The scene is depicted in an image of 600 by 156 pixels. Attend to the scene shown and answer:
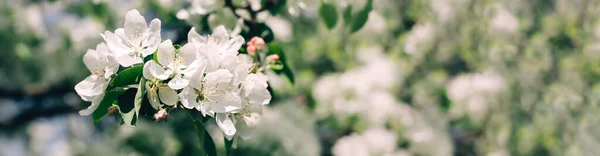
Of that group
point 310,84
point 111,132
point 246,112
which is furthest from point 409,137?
point 246,112

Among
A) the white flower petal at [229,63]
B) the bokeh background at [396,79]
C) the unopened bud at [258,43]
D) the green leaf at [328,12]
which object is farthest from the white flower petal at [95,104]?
the bokeh background at [396,79]

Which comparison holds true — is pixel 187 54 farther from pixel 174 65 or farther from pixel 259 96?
pixel 259 96

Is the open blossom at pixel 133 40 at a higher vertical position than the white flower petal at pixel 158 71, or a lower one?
higher

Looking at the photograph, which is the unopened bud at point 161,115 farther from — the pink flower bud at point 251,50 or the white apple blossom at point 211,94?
the pink flower bud at point 251,50

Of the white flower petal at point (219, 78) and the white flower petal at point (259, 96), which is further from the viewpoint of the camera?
the white flower petal at point (259, 96)

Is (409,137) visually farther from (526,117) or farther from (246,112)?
(246,112)

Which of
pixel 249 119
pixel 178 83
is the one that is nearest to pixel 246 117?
pixel 249 119

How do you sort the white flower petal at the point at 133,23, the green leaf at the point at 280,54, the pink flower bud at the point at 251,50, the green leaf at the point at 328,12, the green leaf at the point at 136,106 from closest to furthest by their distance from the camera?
1. the green leaf at the point at 136,106
2. the white flower petal at the point at 133,23
3. the pink flower bud at the point at 251,50
4. the green leaf at the point at 280,54
5. the green leaf at the point at 328,12
